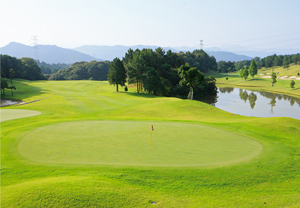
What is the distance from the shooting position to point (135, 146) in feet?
42.3

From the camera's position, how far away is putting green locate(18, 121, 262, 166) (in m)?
11.1

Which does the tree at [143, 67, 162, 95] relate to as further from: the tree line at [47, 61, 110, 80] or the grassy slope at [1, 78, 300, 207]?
the tree line at [47, 61, 110, 80]

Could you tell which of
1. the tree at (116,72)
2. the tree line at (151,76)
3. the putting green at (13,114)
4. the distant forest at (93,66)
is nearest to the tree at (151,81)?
the tree line at (151,76)

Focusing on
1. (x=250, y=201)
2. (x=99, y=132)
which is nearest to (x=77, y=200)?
(x=250, y=201)

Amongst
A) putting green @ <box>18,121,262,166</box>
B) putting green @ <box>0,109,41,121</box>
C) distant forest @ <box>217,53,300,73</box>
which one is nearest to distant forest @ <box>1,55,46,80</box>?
putting green @ <box>0,109,41,121</box>

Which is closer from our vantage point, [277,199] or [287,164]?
[277,199]

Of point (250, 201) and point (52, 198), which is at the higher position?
point (52, 198)

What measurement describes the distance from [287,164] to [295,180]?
5.67ft

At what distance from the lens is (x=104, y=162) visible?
1071 centimetres

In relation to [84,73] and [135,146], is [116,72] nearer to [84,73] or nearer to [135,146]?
[135,146]

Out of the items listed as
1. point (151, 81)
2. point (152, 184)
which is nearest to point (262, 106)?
point (151, 81)

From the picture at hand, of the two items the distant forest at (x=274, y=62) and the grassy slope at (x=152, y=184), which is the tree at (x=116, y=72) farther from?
the distant forest at (x=274, y=62)

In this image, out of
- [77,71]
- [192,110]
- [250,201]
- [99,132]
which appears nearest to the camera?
[250,201]

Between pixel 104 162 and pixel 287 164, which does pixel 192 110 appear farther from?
pixel 104 162
